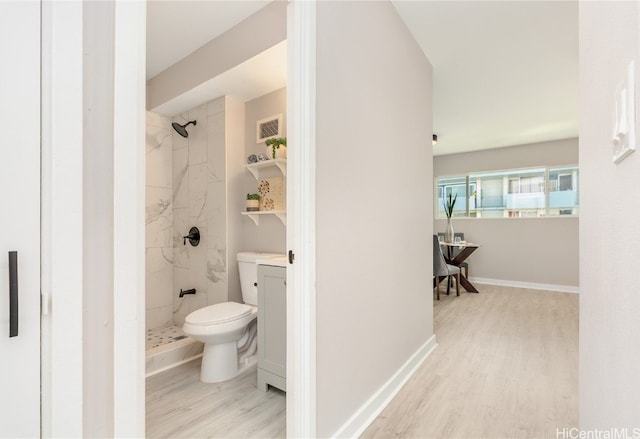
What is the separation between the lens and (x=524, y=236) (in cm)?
523

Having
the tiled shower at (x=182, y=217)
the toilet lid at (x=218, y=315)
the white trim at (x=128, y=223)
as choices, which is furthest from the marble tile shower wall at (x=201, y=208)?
the white trim at (x=128, y=223)

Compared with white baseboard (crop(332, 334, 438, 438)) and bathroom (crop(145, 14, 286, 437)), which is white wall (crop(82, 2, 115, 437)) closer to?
white baseboard (crop(332, 334, 438, 438))

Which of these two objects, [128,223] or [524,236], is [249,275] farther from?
[524,236]

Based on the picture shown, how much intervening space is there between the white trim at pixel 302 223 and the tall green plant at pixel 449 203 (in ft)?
16.2

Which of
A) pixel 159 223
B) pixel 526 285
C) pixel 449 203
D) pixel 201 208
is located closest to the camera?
pixel 201 208

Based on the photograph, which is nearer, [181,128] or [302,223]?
[302,223]

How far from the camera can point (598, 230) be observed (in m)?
0.65

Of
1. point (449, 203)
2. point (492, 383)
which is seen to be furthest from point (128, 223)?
point (449, 203)

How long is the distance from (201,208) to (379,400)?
7.30ft
